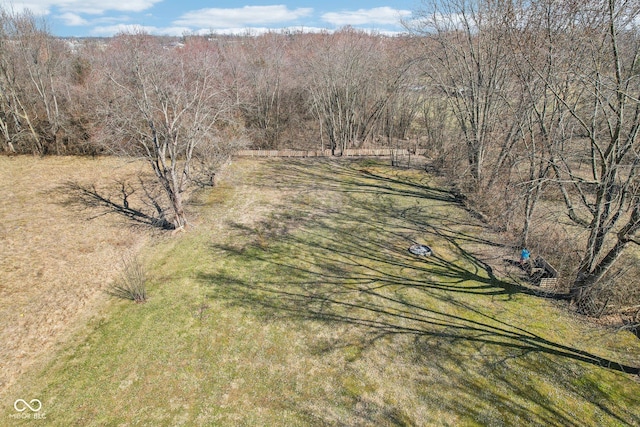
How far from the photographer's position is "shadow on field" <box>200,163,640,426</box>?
307 inches

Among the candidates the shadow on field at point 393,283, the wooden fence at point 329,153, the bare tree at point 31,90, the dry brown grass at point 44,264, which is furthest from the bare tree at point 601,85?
the bare tree at point 31,90

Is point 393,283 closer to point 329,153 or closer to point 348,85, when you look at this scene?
point 329,153

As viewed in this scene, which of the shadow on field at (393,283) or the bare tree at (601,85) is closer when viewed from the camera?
the bare tree at (601,85)

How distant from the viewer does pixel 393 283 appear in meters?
10.4

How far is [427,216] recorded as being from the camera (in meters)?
15.1

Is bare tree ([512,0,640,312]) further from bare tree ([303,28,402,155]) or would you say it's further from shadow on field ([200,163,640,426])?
bare tree ([303,28,402,155])

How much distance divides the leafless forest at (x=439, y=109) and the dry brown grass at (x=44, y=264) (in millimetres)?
2778

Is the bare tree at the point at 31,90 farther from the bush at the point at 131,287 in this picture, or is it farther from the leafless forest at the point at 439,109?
the bush at the point at 131,287

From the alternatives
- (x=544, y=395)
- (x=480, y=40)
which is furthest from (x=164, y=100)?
(x=544, y=395)

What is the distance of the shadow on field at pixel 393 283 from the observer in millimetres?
7797

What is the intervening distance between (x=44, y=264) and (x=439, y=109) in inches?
842

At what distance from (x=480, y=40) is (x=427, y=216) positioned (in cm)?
821

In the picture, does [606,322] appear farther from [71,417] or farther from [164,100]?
[164,100]

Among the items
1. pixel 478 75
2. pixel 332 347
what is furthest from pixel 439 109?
pixel 332 347
